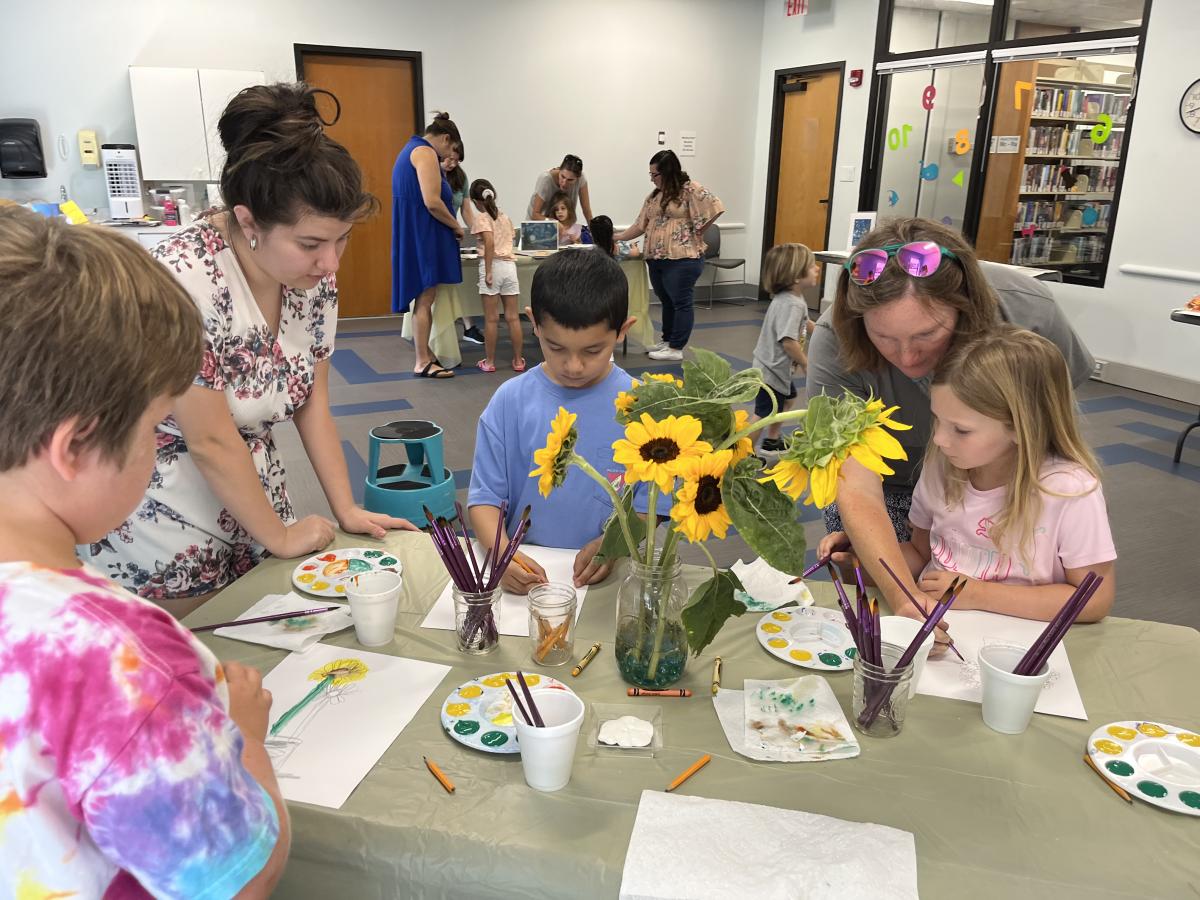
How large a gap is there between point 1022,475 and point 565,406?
0.83 meters

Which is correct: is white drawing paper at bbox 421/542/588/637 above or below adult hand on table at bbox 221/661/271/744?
below

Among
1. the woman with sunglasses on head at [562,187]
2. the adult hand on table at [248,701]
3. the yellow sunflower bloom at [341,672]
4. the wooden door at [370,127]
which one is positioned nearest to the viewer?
the adult hand on table at [248,701]

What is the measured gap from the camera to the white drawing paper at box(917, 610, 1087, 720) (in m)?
1.11

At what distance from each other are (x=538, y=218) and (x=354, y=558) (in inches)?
230

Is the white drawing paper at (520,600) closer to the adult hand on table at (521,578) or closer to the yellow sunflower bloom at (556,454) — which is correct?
the adult hand on table at (521,578)

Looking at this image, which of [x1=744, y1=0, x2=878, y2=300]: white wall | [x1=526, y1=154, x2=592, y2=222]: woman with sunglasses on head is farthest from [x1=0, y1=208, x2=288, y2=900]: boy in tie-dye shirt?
[x1=744, y1=0, x2=878, y2=300]: white wall

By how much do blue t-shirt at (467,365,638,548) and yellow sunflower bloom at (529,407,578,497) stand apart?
0.54 metres

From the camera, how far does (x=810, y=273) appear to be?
4.01 metres

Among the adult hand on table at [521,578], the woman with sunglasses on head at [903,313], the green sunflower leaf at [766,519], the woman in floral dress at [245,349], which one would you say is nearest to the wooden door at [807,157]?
the woman with sunglasses on head at [903,313]

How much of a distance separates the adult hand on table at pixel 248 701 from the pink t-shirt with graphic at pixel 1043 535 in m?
1.14

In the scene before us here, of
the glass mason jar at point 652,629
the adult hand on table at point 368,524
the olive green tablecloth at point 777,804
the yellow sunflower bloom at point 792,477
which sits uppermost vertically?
the yellow sunflower bloom at point 792,477

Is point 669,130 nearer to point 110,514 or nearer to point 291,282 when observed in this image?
point 291,282

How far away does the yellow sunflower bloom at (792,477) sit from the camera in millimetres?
890

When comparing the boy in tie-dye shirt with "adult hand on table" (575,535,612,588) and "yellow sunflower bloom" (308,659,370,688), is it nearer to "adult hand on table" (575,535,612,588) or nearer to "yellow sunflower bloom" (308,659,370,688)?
"yellow sunflower bloom" (308,659,370,688)
